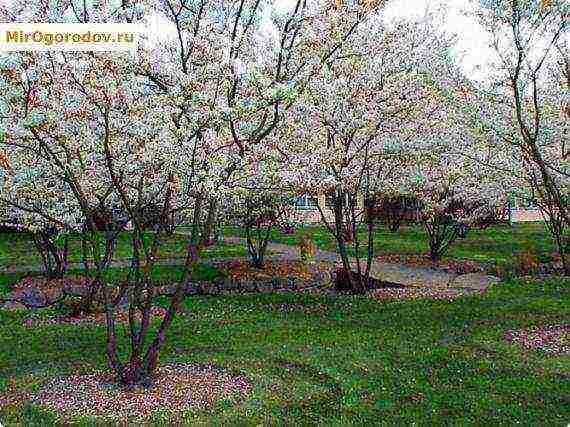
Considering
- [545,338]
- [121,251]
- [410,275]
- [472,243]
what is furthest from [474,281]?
[121,251]

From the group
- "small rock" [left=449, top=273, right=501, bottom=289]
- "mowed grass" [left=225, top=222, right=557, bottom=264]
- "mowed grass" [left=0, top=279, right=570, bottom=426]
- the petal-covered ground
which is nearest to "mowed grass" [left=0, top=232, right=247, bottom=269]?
"mowed grass" [left=225, top=222, right=557, bottom=264]

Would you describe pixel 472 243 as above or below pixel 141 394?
above

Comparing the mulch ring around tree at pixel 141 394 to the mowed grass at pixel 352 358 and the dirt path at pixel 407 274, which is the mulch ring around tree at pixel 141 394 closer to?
the mowed grass at pixel 352 358

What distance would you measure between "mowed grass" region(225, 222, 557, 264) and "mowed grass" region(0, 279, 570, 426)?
6.66 m

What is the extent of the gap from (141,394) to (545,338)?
4456 millimetres

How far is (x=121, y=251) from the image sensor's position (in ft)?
59.5

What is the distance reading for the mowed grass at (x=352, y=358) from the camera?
5383 millimetres

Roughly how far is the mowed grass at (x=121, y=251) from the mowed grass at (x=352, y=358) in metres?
5.91

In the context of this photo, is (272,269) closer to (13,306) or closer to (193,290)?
(193,290)

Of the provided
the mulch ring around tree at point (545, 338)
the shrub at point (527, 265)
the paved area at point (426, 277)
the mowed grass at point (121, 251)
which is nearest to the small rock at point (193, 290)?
the mowed grass at point (121, 251)

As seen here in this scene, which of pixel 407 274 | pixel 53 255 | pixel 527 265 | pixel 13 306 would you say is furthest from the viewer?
pixel 407 274

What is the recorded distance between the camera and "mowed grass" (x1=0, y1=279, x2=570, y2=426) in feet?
17.7

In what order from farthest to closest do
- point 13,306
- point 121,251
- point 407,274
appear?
point 121,251, point 407,274, point 13,306

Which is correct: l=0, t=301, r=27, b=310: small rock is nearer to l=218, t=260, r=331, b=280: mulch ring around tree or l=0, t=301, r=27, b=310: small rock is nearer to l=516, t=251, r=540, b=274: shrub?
l=218, t=260, r=331, b=280: mulch ring around tree
